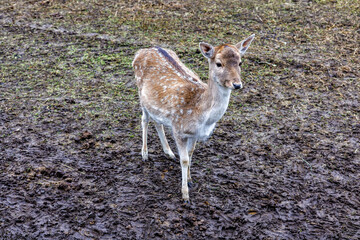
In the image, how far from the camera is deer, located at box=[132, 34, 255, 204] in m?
3.68

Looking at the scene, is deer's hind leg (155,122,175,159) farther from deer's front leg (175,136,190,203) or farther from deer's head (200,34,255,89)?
deer's head (200,34,255,89)

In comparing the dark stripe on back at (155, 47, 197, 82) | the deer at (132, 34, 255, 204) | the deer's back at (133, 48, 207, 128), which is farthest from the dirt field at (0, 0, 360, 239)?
the dark stripe on back at (155, 47, 197, 82)

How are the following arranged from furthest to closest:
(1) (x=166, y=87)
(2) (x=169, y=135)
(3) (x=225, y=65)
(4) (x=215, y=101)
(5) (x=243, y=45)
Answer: (2) (x=169, y=135) → (1) (x=166, y=87) → (5) (x=243, y=45) → (4) (x=215, y=101) → (3) (x=225, y=65)

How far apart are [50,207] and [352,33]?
22.4 ft

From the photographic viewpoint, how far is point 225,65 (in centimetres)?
363

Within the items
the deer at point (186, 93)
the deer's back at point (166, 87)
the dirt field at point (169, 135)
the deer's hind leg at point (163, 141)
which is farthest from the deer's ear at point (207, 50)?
the dirt field at point (169, 135)

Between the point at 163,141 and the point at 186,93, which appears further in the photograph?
the point at 163,141

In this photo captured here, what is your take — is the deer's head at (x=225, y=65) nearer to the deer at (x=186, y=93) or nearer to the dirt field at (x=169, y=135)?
the deer at (x=186, y=93)

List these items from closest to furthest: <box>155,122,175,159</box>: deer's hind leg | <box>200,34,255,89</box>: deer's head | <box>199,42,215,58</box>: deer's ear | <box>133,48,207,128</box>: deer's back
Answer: <box>200,34,255,89</box>: deer's head, <box>199,42,215,58</box>: deer's ear, <box>133,48,207,128</box>: deer's back, <box>155,122,175,159</box>: deer's hind leg

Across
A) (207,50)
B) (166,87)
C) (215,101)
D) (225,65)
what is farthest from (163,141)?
(225,65)

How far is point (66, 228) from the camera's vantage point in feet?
12.2

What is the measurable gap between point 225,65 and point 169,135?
78.5 inches

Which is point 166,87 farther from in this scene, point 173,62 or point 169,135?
point 169,135

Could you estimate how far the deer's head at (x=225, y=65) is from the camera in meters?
3.54
